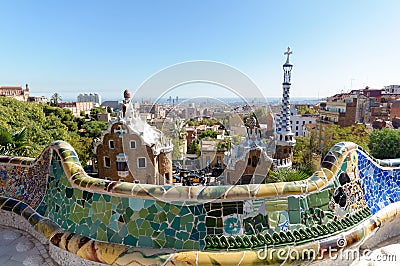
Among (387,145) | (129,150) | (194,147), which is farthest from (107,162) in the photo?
(387,145)

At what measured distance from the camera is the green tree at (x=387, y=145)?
15945mm

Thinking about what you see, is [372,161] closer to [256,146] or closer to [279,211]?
[279,211]

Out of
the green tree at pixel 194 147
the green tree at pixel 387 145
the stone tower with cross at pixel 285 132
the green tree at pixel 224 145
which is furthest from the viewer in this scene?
the green tree at pixel 194 147

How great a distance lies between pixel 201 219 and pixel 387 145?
18.0m

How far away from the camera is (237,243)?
2.67 meters

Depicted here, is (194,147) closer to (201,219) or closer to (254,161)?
(254,161)

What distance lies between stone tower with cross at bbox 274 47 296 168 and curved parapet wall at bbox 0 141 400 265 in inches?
378

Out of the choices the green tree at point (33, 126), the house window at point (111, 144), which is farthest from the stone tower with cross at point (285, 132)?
the green tree at point (33, 126)

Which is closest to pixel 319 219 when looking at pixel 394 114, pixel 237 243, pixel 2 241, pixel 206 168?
pixel 237 243

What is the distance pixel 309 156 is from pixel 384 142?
4579 millimetres

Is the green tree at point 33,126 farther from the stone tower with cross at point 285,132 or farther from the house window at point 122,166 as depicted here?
the stone tower with cross at point 285,132

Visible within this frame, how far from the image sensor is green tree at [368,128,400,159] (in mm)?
15945

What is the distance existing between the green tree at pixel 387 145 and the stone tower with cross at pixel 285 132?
725cm

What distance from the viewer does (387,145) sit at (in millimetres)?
16156
